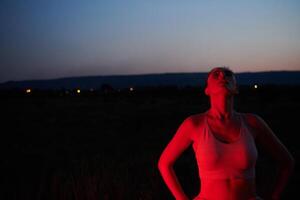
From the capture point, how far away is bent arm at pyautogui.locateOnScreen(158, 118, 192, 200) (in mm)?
2379

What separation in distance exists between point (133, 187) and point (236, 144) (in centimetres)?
439

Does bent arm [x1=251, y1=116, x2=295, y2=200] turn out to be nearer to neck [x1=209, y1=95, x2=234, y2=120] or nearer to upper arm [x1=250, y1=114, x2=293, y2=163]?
upper arm [x1=250, y1=114, x2=293, y2=163]

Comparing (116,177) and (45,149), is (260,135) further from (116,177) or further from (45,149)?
(45,149)

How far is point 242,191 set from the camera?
2285 mm

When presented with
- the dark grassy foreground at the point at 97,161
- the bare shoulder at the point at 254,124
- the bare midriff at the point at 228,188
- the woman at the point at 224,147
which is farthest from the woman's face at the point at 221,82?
the dark grassy foreground at the point at 97,161

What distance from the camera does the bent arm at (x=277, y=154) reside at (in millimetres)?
2418

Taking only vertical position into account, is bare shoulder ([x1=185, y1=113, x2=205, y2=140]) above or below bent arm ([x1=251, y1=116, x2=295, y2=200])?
above

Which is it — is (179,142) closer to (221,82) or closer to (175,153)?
(175,153)

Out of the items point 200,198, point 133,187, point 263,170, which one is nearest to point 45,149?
point 263,170

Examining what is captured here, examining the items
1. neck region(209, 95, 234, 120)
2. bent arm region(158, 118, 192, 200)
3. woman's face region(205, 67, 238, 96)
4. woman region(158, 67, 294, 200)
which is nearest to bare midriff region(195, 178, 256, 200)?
woman region(158, 67, 294, 200)

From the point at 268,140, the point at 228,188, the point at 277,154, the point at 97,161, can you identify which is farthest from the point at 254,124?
the point at 97,161

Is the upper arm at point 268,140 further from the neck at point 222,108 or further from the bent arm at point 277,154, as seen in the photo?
the neck at point 222,108

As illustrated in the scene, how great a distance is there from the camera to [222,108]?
2.39 metres

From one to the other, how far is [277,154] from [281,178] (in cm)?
13
